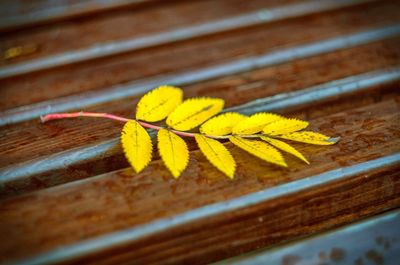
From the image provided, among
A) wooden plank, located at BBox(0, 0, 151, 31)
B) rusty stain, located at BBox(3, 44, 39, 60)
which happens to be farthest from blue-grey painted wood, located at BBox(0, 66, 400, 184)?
wooden plank, located at BBox(0, 0, 151, 31)

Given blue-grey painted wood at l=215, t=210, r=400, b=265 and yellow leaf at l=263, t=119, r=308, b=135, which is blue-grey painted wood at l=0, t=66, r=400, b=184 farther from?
blue-grey painted wood at l=215, t=210, r=400, b=265

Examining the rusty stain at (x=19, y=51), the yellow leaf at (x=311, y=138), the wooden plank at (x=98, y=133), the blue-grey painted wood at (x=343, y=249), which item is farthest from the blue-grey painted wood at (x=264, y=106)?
the rusty stain at (x=19, y=51)

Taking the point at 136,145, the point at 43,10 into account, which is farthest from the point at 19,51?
the point at 136,145

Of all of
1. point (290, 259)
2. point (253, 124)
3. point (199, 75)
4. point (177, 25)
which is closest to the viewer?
A: point (290, 259)

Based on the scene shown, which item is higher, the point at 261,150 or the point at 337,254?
the point at 261,150

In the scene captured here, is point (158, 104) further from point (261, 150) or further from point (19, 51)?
point (19, 51)

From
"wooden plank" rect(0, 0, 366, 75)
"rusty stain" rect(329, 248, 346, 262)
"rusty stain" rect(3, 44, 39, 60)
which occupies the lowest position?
"rusty stain" rect(329, 248, 346, 262)
